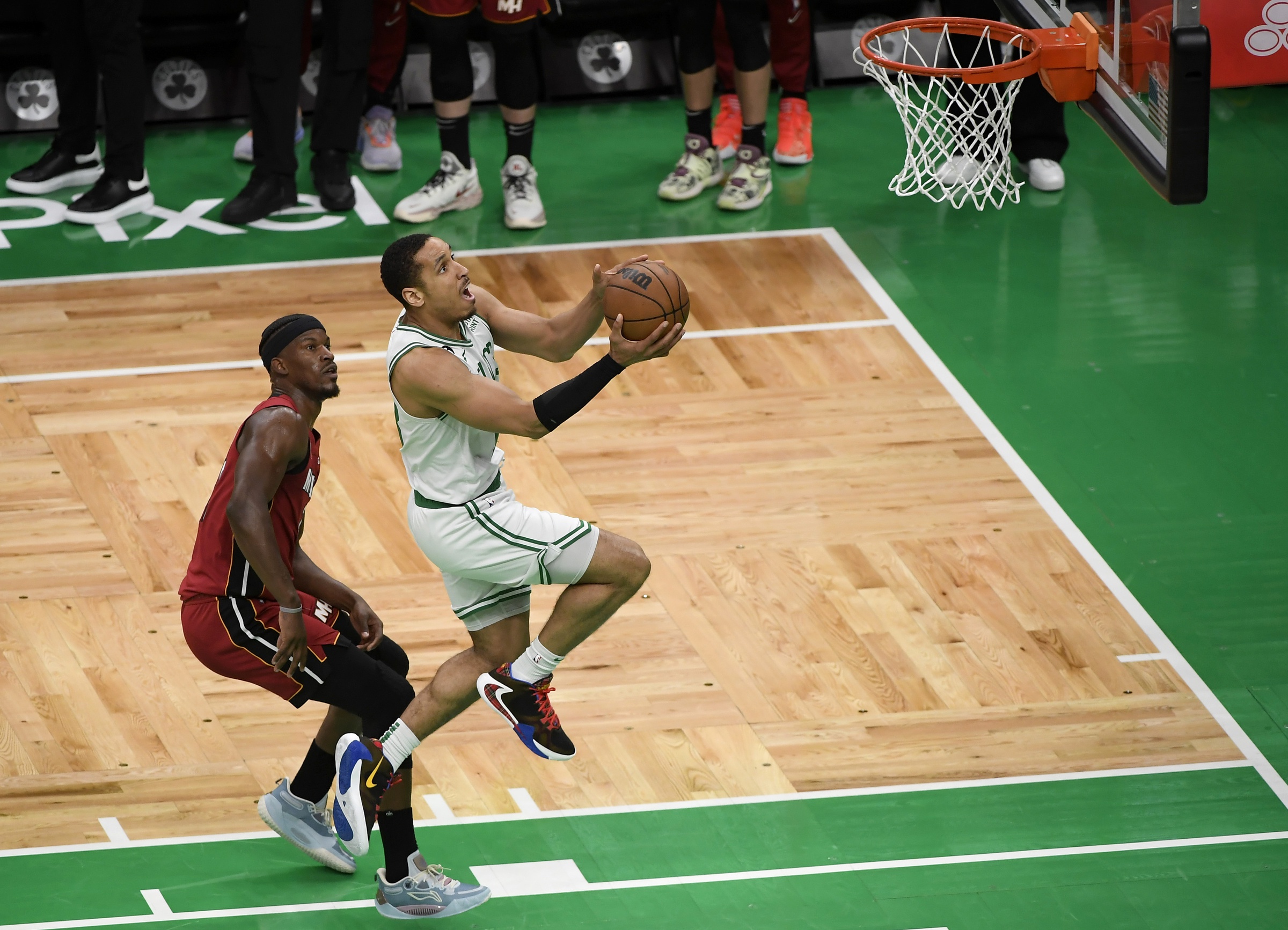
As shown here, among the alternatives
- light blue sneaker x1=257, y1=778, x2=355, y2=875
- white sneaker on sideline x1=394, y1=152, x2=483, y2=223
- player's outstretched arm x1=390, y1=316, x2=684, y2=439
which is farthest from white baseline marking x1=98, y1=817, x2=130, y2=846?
white sneaker on sideline x1=394, y1=152, x2=483, y2=223

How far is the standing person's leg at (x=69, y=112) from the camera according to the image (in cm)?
984

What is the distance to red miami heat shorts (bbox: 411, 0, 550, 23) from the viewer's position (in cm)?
955

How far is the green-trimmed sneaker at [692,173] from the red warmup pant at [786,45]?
23.3 inches

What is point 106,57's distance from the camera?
957 cm

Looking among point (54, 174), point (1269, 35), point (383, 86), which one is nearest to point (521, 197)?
point (383, 86)

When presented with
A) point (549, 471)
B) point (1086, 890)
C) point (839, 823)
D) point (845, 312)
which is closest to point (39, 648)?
point (549, 471)

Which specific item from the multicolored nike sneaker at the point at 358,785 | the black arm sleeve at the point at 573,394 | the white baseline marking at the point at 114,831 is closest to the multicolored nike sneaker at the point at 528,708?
the multicolored nike sneaker at the point at 358,785

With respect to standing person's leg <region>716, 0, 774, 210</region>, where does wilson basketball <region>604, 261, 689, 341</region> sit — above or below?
above

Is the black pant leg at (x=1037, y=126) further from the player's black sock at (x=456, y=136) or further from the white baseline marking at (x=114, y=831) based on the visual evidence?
the white baseline marking at (x=114, y=831)

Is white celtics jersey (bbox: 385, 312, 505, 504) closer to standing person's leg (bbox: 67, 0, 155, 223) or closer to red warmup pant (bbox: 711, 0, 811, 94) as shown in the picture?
standing person's leg (bbox: 67, 0, 155, 223)

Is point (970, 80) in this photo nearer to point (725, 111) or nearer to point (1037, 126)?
point (1037, 126)

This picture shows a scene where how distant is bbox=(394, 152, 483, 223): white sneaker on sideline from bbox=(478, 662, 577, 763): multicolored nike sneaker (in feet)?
16.9

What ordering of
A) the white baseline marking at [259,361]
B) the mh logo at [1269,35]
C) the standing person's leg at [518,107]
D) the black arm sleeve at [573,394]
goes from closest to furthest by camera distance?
the black arm sleeve at [573,394] < the white baseline marking at [259,361] < the standing person's leg at [518,107] < the mh logo at [1269,35]

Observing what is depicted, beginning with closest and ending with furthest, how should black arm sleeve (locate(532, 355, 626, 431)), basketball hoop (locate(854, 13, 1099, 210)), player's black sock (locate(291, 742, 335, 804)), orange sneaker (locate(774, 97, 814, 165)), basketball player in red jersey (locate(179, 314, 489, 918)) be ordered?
black arm sleeve (locate(532, 355, 626, 431)), basketball player in red jersey (locate(179, 314, 489, 918)), player's black sock (locate(291, 742, 335, 804)), basketball hoop (locate(854, 13, 1099, 210)), orange sneaker (locate(774, 97, 814, 165))
